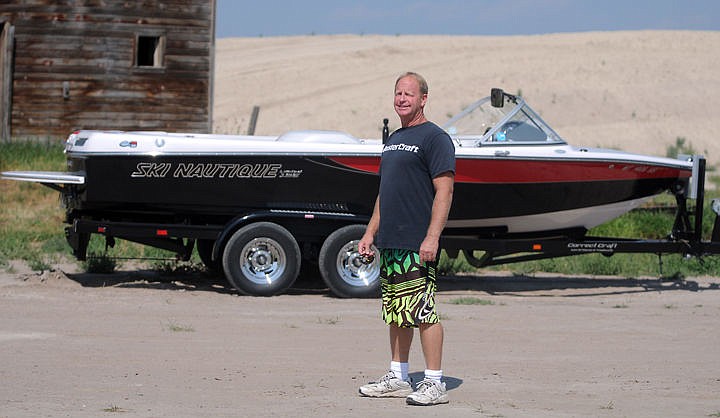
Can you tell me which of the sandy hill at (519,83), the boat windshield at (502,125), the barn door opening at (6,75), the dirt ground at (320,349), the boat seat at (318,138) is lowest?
the dirt ground at (320,349)

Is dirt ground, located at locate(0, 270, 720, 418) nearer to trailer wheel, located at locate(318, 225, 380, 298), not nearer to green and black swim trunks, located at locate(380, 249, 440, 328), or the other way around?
trailer wheel, located at locate(318, 225, 380, 298)

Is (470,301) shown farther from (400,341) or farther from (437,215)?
(437,215)

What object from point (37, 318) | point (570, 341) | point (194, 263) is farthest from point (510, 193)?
point (37, 318)

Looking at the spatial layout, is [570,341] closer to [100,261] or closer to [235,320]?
[235,320]

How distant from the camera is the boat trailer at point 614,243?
40.1 ft

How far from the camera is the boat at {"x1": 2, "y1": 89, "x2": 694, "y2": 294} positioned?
1152cm

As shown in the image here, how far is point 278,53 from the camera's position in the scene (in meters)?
66.6

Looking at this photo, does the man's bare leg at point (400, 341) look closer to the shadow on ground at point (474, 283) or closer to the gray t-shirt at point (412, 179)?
the gray t-shirt at point (412, 179)

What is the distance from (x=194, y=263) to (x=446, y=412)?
7.45 m

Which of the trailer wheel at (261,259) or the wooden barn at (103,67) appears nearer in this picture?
the trailer wheel at (261,259)

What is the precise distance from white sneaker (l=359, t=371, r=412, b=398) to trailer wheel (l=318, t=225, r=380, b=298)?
453cm

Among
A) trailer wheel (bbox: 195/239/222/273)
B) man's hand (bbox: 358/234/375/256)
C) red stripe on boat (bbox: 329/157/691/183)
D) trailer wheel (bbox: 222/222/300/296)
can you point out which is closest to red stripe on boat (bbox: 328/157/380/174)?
red stripe on boat (bbox: 329/157/691/183)

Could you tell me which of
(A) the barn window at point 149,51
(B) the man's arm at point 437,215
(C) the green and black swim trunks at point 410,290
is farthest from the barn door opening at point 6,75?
(B) the man's arm at point 437,215

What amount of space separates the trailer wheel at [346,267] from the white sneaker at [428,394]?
474 centimetres
